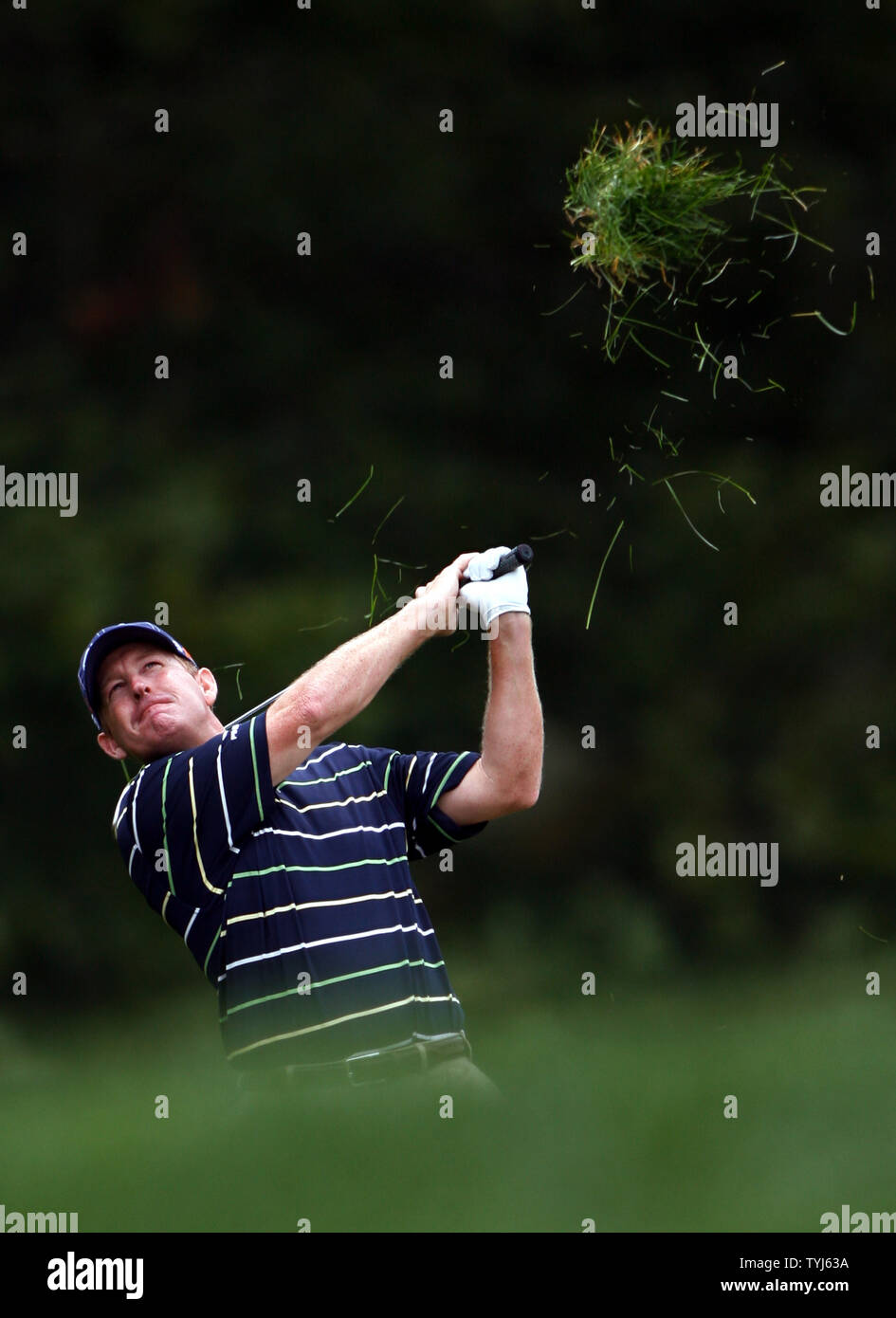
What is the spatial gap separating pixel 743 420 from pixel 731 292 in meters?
0.63

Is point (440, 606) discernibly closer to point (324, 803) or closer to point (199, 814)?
point (324, 803)

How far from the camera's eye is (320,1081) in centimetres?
336

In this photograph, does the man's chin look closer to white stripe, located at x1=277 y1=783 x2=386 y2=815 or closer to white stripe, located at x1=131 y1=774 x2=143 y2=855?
white stripe, located at x1=131 y1=774 x2=143 y2=855

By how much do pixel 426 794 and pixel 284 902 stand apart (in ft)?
1.44

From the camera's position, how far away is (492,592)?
365 cm

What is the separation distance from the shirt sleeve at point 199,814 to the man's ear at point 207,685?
35 centimetres

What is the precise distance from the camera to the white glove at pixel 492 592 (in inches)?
143

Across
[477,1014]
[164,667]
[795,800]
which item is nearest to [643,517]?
[795,800]

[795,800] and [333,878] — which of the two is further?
[795,800]

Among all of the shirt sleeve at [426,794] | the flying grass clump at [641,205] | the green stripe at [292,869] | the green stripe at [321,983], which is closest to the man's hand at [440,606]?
the shirt sleeve at [426,794]

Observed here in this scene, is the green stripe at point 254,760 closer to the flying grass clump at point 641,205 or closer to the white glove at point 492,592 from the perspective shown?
the white glove at point 492,592

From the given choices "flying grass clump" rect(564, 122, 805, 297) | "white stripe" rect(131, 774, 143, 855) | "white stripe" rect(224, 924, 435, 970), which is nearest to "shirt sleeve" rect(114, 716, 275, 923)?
"white stripe" rect(131, 774, 143, 855)

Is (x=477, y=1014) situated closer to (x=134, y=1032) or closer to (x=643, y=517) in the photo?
(x=134, y=1032)

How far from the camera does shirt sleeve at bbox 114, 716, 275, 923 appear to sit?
11.2ft
